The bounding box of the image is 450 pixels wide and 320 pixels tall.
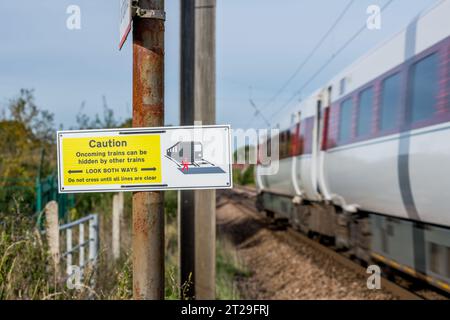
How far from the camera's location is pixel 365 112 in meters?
9.25

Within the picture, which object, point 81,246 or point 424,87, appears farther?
point 424,87

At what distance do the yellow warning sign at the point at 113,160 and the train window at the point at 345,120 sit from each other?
7491mm

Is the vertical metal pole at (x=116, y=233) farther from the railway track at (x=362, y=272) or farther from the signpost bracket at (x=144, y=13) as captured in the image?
the signpost bracket at (x=144, y=13)

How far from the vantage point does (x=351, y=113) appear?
10.2 meters

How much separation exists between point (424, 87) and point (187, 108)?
7.79ft

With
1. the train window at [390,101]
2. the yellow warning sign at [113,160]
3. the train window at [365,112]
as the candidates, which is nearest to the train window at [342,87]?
the train window at [365,112]

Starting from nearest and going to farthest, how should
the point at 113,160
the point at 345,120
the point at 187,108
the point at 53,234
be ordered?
the point at 113,160 < the point at 53,234 < the point at 187,108 < the point at 345,120

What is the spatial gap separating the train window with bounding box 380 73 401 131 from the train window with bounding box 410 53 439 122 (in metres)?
0.45

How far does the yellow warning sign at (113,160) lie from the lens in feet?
9.61

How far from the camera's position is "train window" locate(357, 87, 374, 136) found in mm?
8977

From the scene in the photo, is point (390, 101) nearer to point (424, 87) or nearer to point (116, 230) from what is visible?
point (424, 87)

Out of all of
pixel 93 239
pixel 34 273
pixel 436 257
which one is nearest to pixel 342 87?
pixel 436 257
